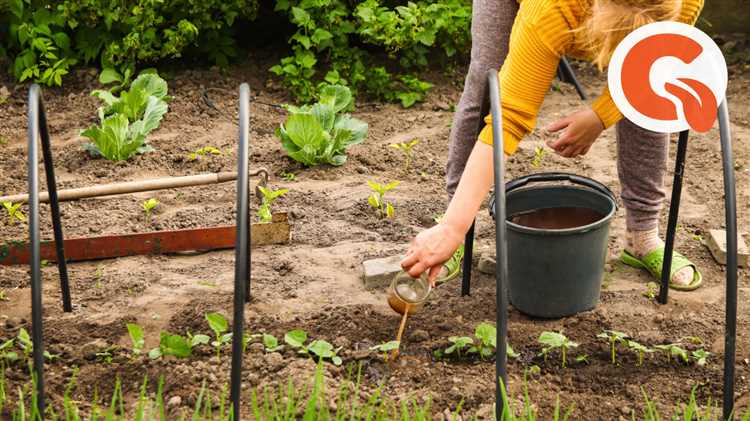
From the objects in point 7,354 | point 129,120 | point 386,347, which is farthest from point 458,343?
point 129,120

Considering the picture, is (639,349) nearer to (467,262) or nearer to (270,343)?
(467,262)

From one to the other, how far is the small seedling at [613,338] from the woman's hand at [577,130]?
53cm

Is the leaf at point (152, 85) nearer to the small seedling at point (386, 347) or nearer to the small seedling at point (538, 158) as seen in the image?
the small seedling at point (538, 158)

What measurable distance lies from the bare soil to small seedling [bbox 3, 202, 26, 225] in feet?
0.13

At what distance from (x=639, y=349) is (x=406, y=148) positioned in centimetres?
173

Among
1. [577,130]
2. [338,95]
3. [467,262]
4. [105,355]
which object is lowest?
[105,355]

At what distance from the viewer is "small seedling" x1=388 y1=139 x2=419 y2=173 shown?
4.07 meters

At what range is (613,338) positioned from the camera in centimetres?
263

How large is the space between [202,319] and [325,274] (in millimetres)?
514

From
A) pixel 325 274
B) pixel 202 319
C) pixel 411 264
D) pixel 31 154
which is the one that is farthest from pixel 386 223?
pixel 31 154

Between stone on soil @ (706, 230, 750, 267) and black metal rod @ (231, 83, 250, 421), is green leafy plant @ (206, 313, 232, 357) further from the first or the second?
stone on soil @ (706, 230, 750, 267)

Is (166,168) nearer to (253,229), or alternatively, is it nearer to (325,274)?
(253,229)

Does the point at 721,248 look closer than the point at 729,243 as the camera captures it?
No

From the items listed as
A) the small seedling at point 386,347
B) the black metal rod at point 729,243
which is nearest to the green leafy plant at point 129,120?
the small seedling at point 386,347
